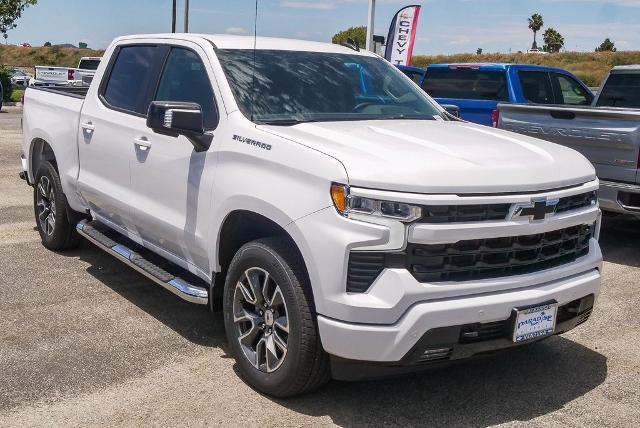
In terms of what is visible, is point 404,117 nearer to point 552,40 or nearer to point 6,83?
point 6,83

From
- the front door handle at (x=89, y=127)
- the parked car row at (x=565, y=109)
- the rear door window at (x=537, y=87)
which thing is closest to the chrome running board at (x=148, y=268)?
the front door handle at (x=89, y=127)

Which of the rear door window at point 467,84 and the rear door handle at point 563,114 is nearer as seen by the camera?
the rear door handle at point 563,114

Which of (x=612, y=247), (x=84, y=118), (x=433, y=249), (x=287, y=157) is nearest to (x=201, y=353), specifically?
(x=287, y=157)

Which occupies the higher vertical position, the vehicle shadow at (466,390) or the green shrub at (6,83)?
the vehicle shadow at (466,390)

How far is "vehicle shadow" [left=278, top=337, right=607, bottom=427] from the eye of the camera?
12.6ft

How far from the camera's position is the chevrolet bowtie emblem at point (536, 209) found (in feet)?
12.0

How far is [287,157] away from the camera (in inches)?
150

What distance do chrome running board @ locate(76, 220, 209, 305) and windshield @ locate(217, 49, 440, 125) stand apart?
1107 millimetres

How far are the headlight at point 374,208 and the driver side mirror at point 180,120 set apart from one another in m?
1.17

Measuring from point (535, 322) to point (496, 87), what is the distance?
7.54m

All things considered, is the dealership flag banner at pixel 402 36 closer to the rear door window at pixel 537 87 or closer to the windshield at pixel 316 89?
the rear door window at pixel 537 87

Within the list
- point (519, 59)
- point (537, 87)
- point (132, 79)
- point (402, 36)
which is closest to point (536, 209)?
point (132, 79)

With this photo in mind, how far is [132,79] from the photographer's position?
219 inches

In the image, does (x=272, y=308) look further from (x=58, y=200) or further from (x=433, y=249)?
(x=58, y=200)
